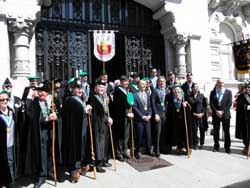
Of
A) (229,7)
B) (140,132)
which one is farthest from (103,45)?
(229,7)

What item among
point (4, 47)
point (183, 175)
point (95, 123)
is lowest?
point (183, 175)

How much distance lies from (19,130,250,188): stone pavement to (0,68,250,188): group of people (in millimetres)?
285

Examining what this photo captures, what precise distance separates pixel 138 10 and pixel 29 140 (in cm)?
713

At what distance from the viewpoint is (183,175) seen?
19.3 feet

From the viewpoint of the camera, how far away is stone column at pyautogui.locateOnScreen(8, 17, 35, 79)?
25.9 feet

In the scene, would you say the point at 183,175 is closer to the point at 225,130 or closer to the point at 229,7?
the point at 225,130

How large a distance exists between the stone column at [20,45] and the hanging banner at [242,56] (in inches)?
300

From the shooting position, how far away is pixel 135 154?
6914mm

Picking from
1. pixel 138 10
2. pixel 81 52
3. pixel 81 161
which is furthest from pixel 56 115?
pixel 138 10

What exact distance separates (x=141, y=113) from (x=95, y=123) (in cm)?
134

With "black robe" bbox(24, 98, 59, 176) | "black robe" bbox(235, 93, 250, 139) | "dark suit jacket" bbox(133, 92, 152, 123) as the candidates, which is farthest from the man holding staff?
"black robe" bbox(235, 93, 250, 139)

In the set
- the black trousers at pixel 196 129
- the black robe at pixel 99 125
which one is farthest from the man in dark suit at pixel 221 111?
the black robe at pixel 99 125

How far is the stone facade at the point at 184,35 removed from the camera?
792cm

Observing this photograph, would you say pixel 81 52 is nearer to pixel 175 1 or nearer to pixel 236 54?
pixel 175 1
